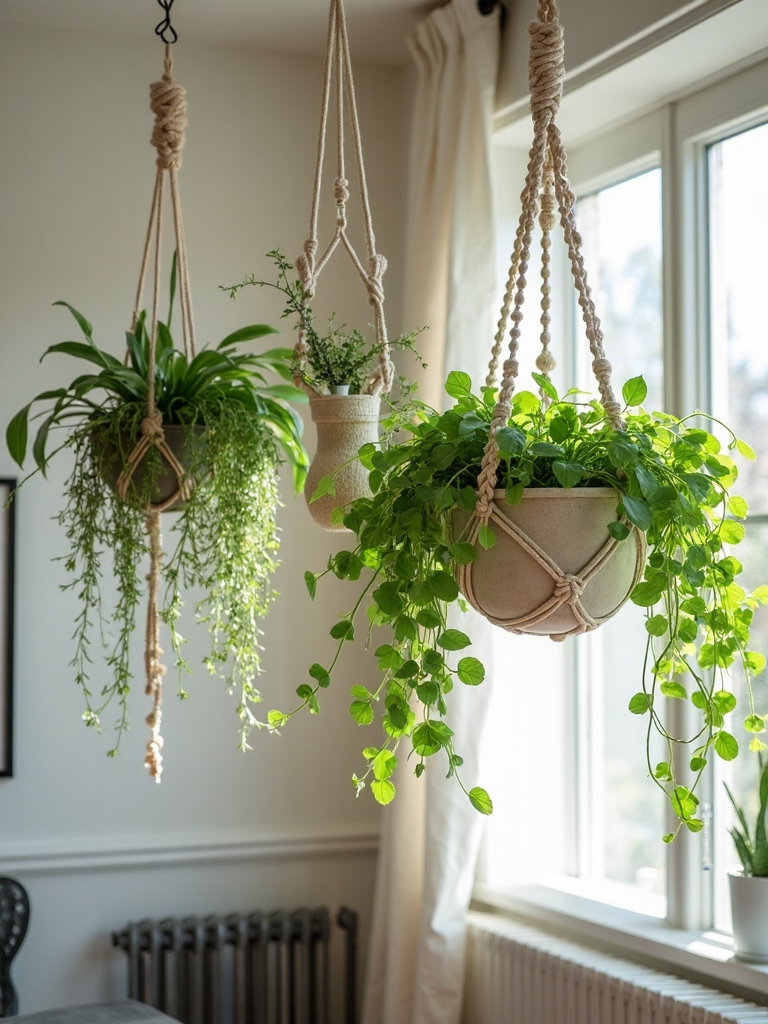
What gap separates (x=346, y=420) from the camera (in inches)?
61.6

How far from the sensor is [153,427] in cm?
187

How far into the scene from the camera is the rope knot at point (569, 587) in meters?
1.13

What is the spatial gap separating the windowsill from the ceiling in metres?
2.29

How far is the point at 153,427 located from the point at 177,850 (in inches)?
60.4

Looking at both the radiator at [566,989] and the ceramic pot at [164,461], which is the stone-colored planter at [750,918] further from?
the ceramic pot at [164,461]

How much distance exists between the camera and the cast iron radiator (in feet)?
9.44

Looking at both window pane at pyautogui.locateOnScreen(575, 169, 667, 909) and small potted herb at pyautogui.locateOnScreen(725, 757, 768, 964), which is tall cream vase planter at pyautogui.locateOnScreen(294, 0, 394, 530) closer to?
small potted herb at pyautogui.locateOnScreen(725, 757, 768, 964)

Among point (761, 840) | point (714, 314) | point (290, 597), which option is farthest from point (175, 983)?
point (714, 314)

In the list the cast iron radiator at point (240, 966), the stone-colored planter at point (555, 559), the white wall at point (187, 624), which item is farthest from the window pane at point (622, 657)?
the stone-colored planter at point (555, 559)

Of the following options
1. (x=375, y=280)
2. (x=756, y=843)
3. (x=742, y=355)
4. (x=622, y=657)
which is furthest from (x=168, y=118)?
(x=756, y=843)

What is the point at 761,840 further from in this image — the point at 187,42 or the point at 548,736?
the point at 187,42

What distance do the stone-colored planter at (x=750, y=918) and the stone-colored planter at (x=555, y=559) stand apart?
1244mm

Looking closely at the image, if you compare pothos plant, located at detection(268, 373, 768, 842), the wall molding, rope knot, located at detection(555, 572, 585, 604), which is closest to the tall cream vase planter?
pothos plant, located at detection(268, 373, 768, 842)

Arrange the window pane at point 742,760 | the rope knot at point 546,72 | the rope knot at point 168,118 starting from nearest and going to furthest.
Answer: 1. the rope knot at point 546,72
2. the rope knot at point 168,118
3. the window pane at point 742,760
